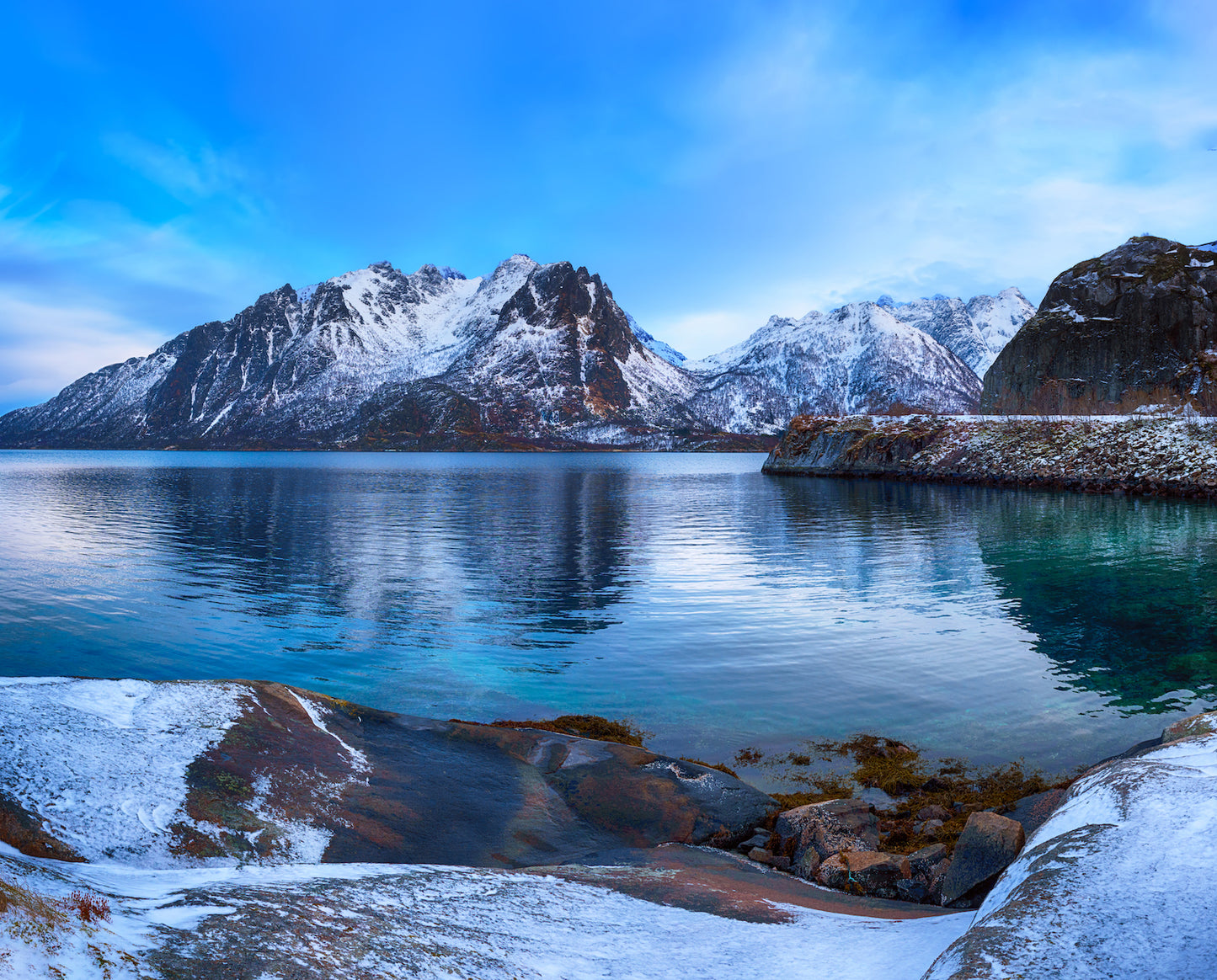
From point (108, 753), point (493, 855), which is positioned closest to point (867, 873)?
point (493, 855)

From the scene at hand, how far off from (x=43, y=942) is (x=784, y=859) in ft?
25.1

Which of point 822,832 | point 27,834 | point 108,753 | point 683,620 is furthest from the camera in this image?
point 683,620

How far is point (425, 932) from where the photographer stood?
5230mm

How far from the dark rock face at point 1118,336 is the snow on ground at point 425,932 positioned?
433 ft

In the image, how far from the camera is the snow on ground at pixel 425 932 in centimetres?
429

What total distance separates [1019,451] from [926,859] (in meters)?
94.5

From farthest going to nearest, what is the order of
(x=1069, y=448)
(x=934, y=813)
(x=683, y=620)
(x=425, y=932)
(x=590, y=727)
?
(x=1069, y=448) < (x=683, y=620) < (x=590, y=727) < (x=934, y=813) < (x=425, y=932)

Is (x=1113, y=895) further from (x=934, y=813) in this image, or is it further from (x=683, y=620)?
(x=683, y=620)

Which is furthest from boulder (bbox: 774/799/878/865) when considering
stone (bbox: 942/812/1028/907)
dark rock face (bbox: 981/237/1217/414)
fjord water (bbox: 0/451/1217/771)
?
dark rock face (bbox: 981/237/1217/414)

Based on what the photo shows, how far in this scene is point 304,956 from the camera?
4441 millimetres

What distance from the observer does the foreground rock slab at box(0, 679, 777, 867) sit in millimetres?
6934

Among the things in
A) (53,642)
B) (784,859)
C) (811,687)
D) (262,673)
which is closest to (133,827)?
(784,859)

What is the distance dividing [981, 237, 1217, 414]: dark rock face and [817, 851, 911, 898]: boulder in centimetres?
12915

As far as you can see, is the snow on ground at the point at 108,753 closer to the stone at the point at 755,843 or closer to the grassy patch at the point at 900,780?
the stone at the point at 755,843
